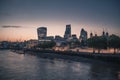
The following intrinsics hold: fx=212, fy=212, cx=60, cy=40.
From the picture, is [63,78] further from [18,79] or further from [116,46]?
[116,46]

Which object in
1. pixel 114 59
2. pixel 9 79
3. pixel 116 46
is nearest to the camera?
pixel 9 79

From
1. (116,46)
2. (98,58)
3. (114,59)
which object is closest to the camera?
(114,59)

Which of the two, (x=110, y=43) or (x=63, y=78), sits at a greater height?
(x=110, y=43)

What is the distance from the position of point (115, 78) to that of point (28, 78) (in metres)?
22.9

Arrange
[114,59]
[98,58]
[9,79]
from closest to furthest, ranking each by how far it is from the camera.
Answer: [9,79]
[114,59]
[98,58]

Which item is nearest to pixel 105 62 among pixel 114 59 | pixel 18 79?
pixel 114 59

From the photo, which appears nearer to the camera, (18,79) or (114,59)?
(18,79)

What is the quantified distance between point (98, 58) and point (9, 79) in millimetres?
56595

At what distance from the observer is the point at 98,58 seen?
100500 millimetres

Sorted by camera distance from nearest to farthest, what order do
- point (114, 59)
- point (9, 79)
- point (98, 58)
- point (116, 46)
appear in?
1. point (9, 79)
2. point (114, 59)
3. point (98, 58)
4. point (116, 46)

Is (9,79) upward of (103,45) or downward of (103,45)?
downward

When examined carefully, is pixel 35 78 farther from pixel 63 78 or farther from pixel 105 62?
pixel 105 62

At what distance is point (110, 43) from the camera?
14200cm

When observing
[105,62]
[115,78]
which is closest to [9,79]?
[115,78]
